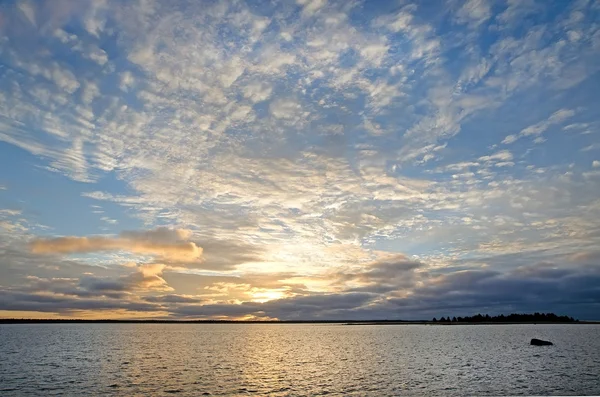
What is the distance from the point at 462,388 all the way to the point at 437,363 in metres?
30.7

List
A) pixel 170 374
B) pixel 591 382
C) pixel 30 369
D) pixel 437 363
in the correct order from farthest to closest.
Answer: pixel 437 363 < pixel 30 369 < pixel 170 374 < pixel 591 382

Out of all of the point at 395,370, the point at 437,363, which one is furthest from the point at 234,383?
the point at 437,363

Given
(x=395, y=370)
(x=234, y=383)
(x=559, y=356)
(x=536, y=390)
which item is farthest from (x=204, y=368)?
(x=559, y=356)

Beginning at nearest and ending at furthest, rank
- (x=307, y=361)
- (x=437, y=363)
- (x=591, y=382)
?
1. (x=591, y=382)
2. (x=437, y=363)
3. (x=307, y=361)

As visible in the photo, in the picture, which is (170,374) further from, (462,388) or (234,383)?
(462,388)

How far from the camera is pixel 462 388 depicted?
5788cm

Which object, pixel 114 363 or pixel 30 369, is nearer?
pixel 30 369

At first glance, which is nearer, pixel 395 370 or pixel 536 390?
pixel 536 390

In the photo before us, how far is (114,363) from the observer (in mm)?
86750

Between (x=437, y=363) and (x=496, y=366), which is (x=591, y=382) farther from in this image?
(x=437, y=363)

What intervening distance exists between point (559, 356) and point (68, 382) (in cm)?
9921

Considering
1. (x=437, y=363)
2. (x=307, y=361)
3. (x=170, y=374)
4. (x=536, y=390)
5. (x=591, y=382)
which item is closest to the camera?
(x=536, y=390)

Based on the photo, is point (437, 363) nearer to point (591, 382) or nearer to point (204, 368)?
point (591, 382)

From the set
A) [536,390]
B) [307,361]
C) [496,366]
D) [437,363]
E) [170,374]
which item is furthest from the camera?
[307,361]
